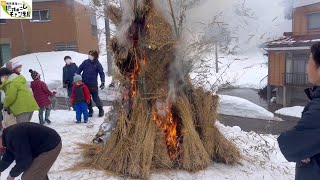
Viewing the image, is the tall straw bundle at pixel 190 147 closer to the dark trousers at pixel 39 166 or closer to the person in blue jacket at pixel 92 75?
the dark trousers at pixel 39 166

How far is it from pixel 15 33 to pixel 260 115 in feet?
54.1

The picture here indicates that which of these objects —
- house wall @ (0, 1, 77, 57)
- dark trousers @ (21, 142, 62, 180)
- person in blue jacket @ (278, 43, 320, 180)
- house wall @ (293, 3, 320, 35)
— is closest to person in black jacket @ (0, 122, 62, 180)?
dark trousers @ (21, 142, 62, 180)

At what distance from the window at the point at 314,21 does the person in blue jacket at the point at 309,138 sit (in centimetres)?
1640

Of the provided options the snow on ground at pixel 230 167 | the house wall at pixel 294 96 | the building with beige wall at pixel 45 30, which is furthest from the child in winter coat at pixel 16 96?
the house wall at pixel 294 96

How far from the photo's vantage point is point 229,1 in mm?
4793

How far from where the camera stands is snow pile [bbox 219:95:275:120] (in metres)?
12.8

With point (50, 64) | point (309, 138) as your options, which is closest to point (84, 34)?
point (50, 64)

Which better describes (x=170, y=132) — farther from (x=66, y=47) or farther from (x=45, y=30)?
(x=45, y=30)

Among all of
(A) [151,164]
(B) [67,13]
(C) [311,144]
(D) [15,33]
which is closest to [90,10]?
(A) [151,164]

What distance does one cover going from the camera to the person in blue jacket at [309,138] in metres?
2.03

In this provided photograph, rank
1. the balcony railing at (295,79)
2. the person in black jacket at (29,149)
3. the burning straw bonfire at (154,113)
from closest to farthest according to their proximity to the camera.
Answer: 1. the person in black jacket at (29,149)
2. the burning straw bonfire at (154,113)
3. the balcony railing at (295,79)

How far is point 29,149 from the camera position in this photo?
3.17 meters

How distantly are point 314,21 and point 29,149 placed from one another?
1720 cm

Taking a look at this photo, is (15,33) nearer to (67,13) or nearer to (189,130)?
(67,13)
